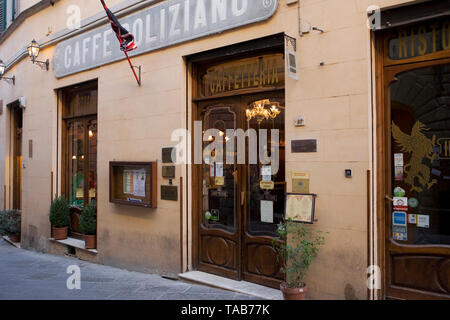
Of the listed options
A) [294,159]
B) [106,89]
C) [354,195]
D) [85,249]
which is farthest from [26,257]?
[354,195]

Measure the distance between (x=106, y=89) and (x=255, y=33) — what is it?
3349 mm

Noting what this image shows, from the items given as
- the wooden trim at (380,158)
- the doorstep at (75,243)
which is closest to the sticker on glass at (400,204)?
the wooden trim at (380,158)

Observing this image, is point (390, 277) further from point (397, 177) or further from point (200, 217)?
point (200, 217)

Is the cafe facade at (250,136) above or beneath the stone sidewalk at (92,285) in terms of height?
above

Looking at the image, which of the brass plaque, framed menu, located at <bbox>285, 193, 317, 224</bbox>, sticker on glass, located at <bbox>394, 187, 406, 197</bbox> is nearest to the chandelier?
the brass plaque

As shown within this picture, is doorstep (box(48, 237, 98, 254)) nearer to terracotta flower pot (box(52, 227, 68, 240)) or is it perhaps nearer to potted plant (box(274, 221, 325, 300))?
terracotta flower pot (box(52, 227, 68, 240))

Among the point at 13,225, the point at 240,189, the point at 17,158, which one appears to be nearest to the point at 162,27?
the point at 240,189

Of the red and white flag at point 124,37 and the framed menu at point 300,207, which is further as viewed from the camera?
the red and white flag at point 124,37

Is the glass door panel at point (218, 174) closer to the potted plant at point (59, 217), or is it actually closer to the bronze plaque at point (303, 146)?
the bronze plaque at point (303, 146)

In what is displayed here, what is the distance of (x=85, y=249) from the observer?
Answer: 7.79 m

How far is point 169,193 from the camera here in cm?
625

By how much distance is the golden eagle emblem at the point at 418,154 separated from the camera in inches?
166

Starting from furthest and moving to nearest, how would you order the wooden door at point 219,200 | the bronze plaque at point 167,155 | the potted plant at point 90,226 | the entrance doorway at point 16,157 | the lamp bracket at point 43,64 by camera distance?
the entrance doorway at point 16,157 < the lamp bracket at point 43,64 < the potted plant at point 90,226 < the bronze plaque at point 167,155 < the wooden door at point 219,200

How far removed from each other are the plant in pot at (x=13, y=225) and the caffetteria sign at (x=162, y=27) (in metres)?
3.98
